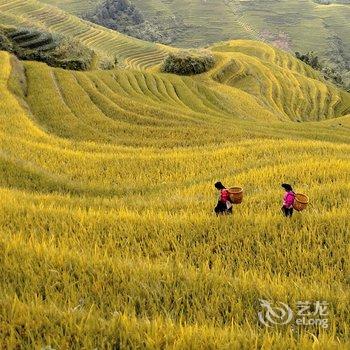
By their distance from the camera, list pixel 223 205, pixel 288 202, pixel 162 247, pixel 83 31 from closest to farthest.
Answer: pixel 162 247 → pixel 288 202 → pixel 223 205 → pixel 83 31

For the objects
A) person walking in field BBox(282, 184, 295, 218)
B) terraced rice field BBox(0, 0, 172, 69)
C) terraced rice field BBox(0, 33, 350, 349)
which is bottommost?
terraced rice field BBox(0, 0, 172, 69)

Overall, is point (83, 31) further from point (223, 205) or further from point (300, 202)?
point (300, 202)

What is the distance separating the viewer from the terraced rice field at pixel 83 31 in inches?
3986

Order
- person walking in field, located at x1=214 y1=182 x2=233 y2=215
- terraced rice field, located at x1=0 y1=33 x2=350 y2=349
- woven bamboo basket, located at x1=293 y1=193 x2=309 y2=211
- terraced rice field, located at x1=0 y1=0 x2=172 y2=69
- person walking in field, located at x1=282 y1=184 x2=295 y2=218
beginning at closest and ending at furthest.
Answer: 1. terraced rice field, located at x1=0 y1=33 x2=350 y2=349
2. woven bamboo basket, located at x1=293 y1=193 x2=309 y2=211
3. person walking in field, located at x1=282 y1=184 x2=295 y2=218
4. person walking in field, located at x1=214 y1=182 x2=233 y2=215
5. terraced rice field, located at x1=0 y1=0 x2=172 y2=69

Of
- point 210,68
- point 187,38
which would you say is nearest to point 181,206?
point 210,68

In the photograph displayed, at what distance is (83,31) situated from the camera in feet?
374

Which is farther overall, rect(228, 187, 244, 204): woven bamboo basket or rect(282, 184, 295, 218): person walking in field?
rect(282, 184, 295, 218): person walking in field

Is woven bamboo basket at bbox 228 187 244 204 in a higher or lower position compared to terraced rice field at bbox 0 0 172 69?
higher

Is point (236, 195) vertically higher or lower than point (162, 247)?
higher

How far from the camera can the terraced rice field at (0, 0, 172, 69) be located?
101250 mm

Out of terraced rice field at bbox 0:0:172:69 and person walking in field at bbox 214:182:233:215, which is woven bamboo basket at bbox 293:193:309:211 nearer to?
person walking in field at bbox 214:182:233:215

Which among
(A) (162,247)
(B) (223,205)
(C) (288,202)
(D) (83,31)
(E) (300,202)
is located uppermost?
(E) (300,202)

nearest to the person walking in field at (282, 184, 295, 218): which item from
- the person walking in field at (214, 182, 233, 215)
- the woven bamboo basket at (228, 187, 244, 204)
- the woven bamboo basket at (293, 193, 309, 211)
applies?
the woven bamboo basket at (293, 193, 309, 211)

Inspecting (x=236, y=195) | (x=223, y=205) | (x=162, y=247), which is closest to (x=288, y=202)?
(x=236, y=195)
